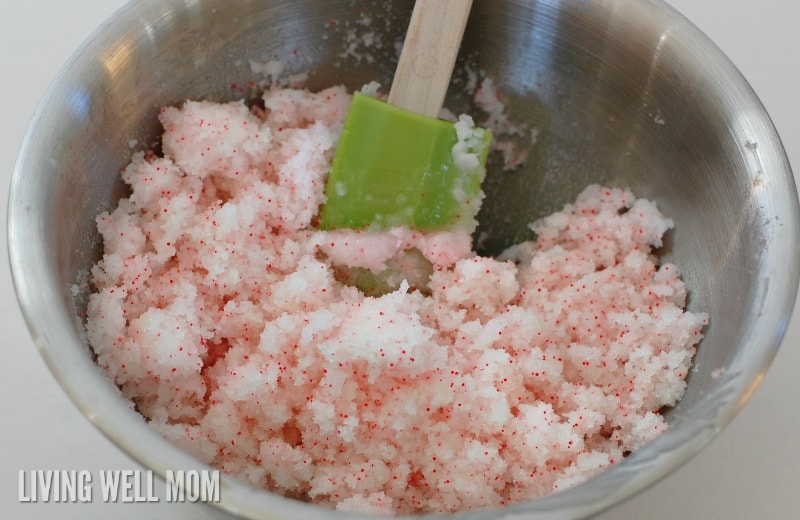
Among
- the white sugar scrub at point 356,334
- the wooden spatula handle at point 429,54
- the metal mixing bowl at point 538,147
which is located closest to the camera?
the metal mixing bowl at point 538,147

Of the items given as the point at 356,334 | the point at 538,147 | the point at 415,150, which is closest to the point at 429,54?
the point at 415,150

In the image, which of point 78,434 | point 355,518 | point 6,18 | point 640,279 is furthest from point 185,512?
point 6,18

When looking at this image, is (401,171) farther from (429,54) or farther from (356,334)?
(356,334)

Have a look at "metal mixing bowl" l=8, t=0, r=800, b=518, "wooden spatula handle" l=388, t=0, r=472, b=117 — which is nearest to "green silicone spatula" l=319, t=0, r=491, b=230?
"wooden spatula handle" l=388, t=0, r=472, b=117

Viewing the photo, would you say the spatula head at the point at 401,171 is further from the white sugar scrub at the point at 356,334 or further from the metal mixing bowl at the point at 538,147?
the metal mixing bowl at the point at 538,147

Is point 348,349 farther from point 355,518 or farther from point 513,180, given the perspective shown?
point 513,180

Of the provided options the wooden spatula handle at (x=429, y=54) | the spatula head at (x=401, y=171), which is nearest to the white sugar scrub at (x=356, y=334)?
the spatula head at (x=401, y=171)
